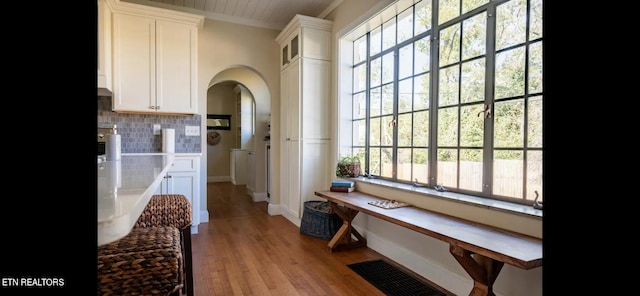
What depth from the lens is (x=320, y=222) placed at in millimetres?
3330

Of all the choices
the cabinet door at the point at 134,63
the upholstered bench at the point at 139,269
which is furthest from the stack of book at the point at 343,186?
the upholstered bench at the point at 139,269

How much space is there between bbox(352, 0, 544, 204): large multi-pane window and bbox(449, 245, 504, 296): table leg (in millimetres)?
452

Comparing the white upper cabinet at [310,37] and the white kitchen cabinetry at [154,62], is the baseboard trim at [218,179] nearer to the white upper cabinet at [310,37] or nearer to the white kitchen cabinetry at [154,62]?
the white kitchen cabinetry at [154,62]

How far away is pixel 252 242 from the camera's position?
3229mm

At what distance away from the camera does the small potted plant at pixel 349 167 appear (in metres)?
3.31

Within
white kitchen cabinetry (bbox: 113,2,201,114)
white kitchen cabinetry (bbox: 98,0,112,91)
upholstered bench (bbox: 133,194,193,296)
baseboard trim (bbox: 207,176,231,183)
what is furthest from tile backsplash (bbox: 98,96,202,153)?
baseboard trim (bbox: 207,176,231,183)

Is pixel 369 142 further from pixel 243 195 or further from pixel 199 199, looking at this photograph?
pixel 243 195

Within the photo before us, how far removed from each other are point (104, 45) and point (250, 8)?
159 centimetres

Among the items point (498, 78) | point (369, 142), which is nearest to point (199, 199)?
point (369, 142)

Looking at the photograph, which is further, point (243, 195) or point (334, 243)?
point (243, 195)

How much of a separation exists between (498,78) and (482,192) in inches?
28.3

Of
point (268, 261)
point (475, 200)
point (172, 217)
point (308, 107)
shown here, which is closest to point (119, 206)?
point (172, 217)

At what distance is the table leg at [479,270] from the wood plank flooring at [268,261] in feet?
2.24
